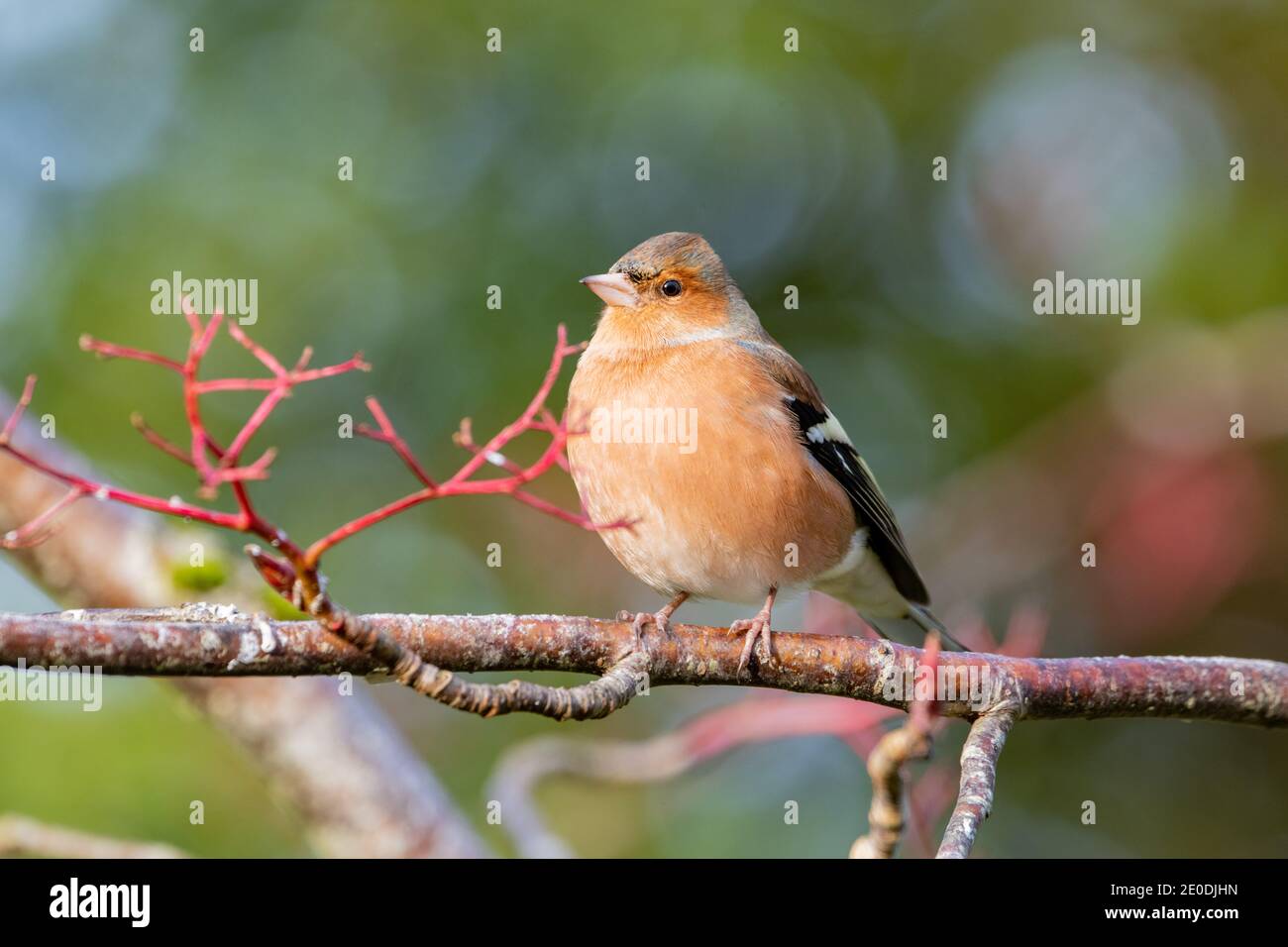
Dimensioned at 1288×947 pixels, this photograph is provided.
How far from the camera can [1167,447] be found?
740 cm

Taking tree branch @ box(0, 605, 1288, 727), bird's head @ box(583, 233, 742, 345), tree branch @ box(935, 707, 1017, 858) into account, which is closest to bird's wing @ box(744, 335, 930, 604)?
bird's head @ box(583, 233, 742, 345)

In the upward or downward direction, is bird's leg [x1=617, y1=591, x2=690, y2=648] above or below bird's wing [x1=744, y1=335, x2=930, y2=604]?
below

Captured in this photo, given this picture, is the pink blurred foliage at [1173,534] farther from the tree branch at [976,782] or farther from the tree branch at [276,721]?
the tree branch at [276,721]

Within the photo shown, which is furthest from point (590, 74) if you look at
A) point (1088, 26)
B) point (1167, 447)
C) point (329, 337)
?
point (1167, 447)

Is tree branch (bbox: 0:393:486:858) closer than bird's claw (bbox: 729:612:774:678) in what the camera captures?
No

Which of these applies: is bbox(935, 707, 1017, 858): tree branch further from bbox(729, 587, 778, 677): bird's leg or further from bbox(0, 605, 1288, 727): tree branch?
bbox(729, 587, 778, 677): bird's leg

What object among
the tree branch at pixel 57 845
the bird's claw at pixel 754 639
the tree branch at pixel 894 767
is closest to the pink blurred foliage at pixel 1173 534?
the bird's claw at pixel 754 639

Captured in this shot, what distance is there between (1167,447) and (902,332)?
5.98ft

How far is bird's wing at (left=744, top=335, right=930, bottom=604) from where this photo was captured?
5.71m

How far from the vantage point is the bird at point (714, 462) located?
16.6 feet

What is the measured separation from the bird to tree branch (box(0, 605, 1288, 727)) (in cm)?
32

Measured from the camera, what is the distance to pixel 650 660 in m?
3.70

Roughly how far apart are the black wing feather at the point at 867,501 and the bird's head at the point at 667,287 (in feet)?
2.18

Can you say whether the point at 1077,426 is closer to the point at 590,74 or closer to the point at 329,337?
the point at 590,74
